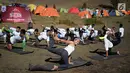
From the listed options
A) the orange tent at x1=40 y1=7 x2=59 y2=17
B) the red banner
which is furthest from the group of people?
the orange tent at x1=40 y1=7 x2=59 y2=17

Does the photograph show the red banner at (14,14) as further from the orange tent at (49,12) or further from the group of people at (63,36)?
the orange tent at (49,12)

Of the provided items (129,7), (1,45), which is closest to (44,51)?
(1,45)

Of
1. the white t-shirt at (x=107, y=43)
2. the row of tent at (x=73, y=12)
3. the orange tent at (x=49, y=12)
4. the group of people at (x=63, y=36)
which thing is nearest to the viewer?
the group of people at (x=63, y=36)

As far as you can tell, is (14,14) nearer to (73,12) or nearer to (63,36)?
(63,36)

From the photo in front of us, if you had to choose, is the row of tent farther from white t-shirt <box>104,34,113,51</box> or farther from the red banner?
white t-shirt <box>104,34,113,51</box>

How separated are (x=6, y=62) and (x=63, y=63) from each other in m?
2.69

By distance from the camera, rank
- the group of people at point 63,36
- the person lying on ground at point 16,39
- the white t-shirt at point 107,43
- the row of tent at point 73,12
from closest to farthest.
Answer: the group of people at point 63,36, the white t-shirt at point 107,43, the person lying on ground at point 16,39, the row of tent at point 73,12

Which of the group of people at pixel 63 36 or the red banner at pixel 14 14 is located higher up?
the red banner at pixel 14 14

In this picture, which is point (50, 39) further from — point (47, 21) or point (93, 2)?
point (93, 2)

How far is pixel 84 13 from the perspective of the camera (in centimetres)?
3934

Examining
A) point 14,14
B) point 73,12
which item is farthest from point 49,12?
point 73,12

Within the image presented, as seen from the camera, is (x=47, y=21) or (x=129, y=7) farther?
(x=129, y=7)

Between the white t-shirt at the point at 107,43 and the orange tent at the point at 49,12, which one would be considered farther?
the orange tent at the point at 49,12

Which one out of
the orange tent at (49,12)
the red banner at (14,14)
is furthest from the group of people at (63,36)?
the orange tent at (49,12)
